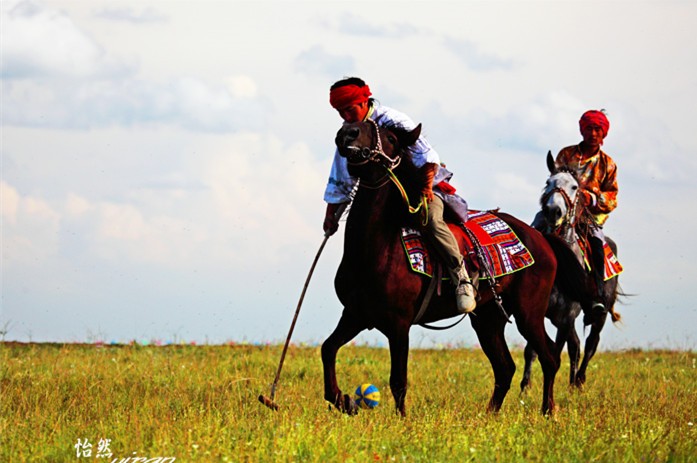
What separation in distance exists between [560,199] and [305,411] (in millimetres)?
4425

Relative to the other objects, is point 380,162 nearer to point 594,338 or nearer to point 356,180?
point 356,180

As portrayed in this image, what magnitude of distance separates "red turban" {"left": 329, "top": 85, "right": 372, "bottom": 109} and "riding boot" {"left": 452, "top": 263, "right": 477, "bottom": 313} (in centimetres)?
167

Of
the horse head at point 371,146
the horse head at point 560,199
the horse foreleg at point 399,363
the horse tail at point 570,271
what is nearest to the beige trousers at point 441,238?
the horse head at point 371,146

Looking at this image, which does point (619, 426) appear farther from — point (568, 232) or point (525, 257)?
point (568, 232)

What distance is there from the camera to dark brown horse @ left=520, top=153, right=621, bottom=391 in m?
9.96

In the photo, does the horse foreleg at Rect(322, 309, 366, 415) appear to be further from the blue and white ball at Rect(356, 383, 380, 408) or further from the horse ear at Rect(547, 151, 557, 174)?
the horse ear at Rect(547, 151, 557, 174)

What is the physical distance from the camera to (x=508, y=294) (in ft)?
30.1

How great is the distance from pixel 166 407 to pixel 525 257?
354cm

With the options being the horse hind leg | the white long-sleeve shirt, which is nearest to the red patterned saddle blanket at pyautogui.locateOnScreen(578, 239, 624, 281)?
the horse hind leg

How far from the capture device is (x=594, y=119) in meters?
11.9

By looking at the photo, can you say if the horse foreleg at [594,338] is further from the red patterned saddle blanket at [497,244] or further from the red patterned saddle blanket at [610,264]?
the red patterned saddle blanket at [497,244]

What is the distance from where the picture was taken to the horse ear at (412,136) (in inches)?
314

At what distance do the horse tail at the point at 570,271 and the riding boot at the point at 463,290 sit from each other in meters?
1.77

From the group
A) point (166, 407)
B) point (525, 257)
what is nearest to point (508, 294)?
point (525, 257)
